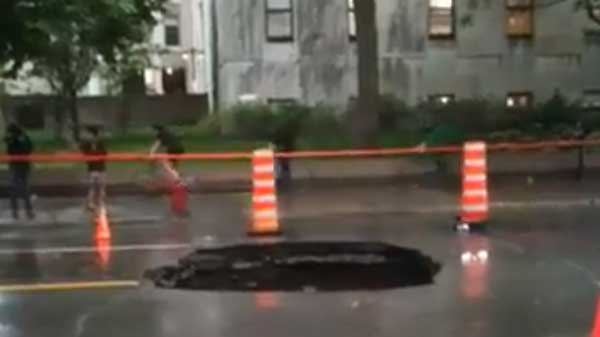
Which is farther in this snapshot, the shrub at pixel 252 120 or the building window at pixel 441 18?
the building window at pixel 441 18

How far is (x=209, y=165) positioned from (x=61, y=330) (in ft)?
56.2

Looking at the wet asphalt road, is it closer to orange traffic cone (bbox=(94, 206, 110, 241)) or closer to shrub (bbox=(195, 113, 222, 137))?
orange traffic cone (bbox=(94, 206, 110, 241))

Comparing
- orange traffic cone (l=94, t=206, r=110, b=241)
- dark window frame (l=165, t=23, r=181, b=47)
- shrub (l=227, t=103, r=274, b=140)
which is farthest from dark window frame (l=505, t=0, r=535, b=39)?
dark window frame (l=165, t=23, r=181, b=47)

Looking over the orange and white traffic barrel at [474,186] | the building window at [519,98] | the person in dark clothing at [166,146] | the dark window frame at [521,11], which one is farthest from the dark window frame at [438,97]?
the orange and white traffic barrel at [474,186]

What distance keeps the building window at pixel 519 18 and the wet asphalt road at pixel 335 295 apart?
73.3ft

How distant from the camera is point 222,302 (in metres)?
10.7

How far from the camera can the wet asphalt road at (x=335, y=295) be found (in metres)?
9.58

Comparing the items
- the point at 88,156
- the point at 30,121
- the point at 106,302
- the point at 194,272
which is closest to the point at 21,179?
the point at 88,156

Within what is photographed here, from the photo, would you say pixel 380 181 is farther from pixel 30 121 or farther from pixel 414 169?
pixel 30 121

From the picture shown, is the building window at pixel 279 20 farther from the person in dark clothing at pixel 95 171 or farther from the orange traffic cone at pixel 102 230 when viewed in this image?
the orange traffic cone at pixel 102 230

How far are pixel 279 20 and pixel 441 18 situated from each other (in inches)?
202

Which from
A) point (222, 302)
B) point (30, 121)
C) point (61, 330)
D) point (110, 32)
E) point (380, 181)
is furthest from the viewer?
point (30, 121)

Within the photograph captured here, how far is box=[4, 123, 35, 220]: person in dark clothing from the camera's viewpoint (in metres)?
18.6

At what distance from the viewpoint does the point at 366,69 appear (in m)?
28.5
